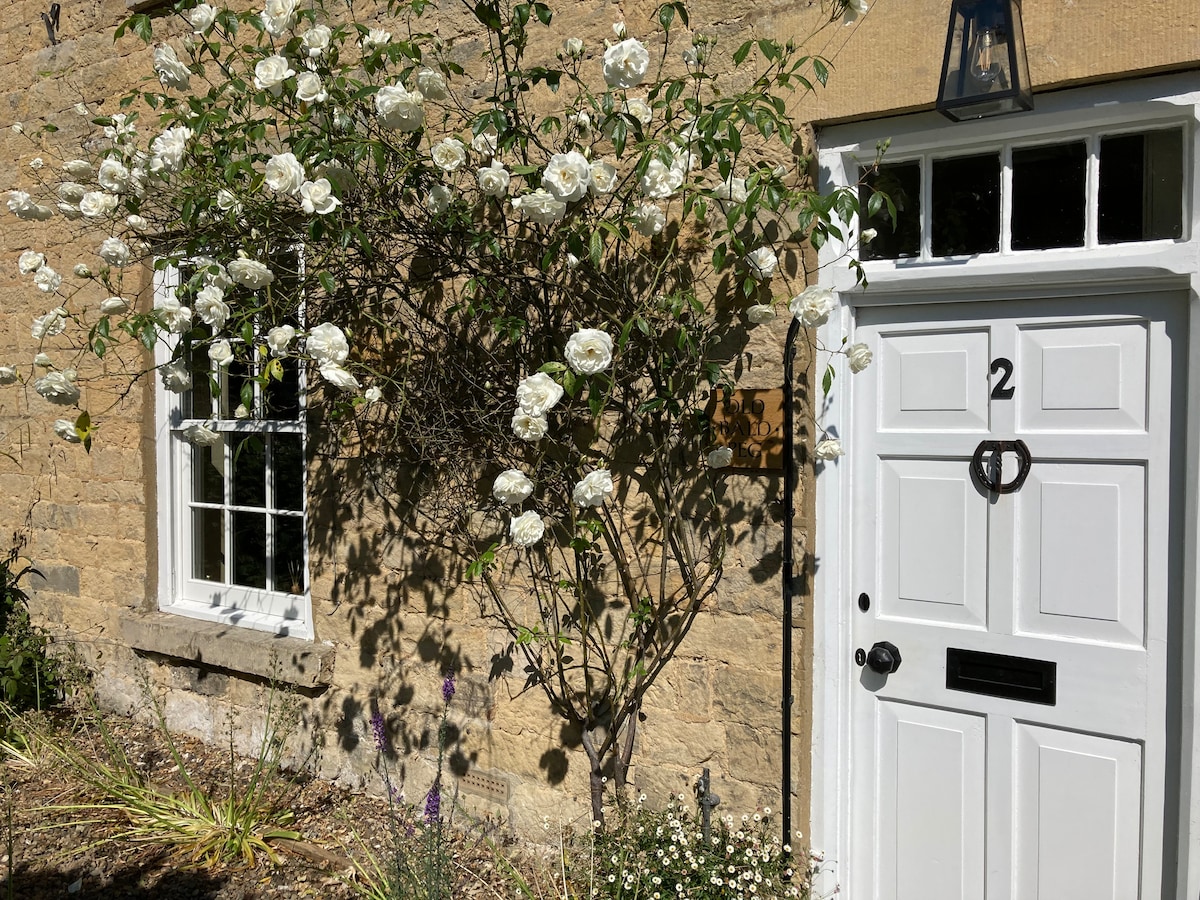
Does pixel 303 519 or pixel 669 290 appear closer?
pixel 669 290

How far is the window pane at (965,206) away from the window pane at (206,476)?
3.93m

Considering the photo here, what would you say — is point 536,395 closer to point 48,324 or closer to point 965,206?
point 965,206

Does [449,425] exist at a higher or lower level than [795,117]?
lower

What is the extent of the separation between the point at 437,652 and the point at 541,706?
0.58m

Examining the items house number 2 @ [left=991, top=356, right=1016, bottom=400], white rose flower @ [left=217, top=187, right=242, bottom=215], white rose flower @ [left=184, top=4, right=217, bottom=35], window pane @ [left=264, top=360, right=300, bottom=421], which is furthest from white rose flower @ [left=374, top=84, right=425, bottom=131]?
house number 2 @ [left=991, top=356, right=1016, bottom=400]

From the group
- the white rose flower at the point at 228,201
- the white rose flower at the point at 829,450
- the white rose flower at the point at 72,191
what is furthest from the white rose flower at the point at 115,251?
the white rose flower at the point at 829,450

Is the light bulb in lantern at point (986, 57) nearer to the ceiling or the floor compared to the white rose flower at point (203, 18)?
nearer to the floor

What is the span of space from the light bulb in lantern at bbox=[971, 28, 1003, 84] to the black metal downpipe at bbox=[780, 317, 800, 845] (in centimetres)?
93

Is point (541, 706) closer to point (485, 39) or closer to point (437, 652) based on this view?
point (437, 652)

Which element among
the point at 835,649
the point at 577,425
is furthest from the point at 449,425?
the point at 835,649

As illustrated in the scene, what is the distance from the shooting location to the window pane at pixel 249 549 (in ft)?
16.4

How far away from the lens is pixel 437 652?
4176mm

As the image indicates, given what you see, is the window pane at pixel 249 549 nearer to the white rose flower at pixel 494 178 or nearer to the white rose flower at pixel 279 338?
the white rose flower at pixel 279 338

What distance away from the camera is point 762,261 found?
3086 millimetres
